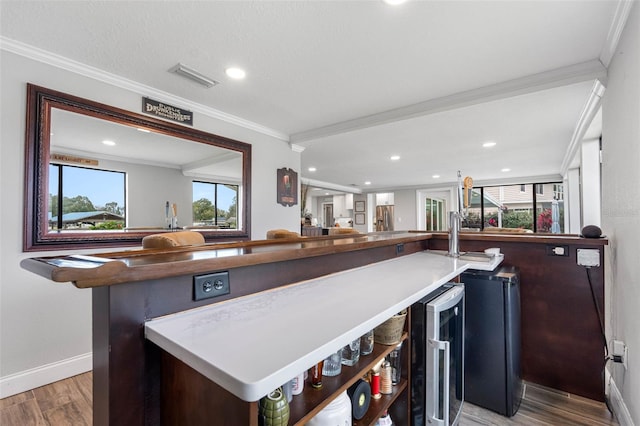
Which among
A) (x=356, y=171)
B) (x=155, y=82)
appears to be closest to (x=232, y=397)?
(x=155, y=82)

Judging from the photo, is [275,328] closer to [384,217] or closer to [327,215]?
[384,217]

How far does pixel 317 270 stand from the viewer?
1415mm

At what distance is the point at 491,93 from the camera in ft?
8.78

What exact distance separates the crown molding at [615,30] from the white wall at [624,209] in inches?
1.7

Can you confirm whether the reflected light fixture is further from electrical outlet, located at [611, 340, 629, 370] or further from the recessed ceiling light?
electrical outlet, located at [611, 340, 629, 370]

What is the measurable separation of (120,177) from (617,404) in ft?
13.1

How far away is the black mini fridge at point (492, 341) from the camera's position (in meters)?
1.79

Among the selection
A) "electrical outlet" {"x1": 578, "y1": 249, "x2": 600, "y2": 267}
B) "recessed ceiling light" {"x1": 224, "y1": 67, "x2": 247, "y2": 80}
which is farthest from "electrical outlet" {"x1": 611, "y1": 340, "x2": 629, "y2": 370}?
"recessed ceiling light" {"x1": 224, "y1": 67, "x2": 247, "y2": 80}

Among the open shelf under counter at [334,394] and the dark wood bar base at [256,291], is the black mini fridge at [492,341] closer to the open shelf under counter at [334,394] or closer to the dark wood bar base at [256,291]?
the dark wood bar base at [256,291]

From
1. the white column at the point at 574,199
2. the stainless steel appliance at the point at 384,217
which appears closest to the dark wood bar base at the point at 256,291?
the white column at the point at 574,199

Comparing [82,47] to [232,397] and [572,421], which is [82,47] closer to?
[232,397]

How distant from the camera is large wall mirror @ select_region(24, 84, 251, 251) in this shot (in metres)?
2.15

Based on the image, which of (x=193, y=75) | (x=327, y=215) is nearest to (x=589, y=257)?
(x=193, y=75)

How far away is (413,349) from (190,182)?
2.76 metres
